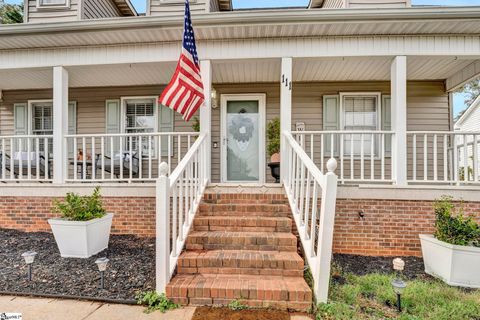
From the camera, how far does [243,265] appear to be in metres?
2.82

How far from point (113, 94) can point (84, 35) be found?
6.98 ft

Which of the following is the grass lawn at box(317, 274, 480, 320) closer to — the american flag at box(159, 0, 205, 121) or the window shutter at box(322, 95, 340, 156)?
the american flag at box(159, 0, 205, 121)

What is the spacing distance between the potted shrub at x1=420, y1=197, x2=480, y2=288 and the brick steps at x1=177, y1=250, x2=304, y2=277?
5.86 ft

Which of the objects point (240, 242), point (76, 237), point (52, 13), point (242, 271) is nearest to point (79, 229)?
point (76, 237)

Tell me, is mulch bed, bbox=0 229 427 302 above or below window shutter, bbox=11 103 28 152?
below

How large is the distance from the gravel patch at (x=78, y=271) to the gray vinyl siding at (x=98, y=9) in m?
5.37

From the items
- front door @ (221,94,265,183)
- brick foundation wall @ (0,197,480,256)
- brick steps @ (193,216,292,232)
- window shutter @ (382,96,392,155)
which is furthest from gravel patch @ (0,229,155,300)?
window shutter @ (382,96,392,155)

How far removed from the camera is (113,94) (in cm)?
650

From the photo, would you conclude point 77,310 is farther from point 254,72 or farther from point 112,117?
point 112,117

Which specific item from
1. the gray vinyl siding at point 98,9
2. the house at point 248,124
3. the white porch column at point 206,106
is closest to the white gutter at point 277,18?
the house at point 248,124

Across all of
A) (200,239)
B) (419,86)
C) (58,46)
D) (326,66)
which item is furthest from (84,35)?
(419,86)

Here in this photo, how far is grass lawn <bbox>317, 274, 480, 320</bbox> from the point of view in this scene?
7.62ft

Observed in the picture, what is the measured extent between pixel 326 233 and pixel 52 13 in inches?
305

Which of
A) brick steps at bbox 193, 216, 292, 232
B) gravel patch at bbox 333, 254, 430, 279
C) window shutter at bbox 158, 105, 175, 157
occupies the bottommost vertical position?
gravel patch at bbox 333, 254, 430, 279
